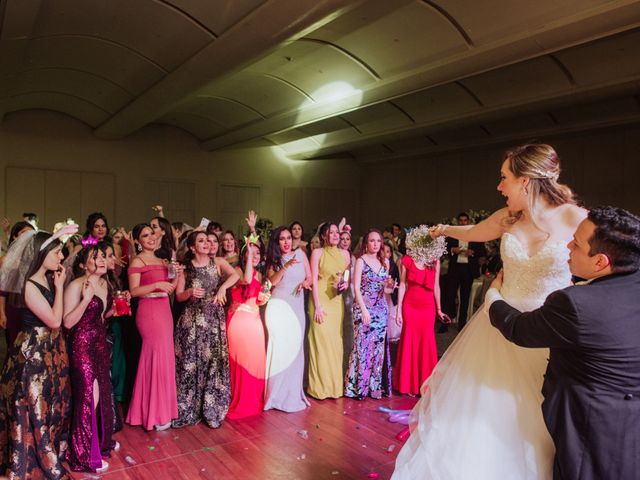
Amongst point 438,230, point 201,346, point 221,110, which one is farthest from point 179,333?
point 221,110

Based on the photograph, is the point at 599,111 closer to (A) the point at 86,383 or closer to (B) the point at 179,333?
(B) the point at 179,333

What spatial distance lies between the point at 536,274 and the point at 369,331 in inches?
120

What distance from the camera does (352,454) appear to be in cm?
384

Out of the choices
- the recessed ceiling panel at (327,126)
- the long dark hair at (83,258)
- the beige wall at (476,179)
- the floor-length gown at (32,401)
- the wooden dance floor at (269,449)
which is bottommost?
the wooden dance floor at (269,449)

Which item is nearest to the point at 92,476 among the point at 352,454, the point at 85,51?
the point at 352,454

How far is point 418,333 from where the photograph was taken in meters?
5.36

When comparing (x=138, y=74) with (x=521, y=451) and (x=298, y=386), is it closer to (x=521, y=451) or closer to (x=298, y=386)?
(x=298, y=386)

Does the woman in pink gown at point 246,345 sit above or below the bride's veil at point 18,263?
below

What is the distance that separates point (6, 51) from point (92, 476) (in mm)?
6928

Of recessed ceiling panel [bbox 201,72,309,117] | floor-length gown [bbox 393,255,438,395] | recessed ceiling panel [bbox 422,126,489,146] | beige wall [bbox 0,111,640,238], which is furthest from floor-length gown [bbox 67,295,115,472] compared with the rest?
beige wall [bbox 0,111,640,238]

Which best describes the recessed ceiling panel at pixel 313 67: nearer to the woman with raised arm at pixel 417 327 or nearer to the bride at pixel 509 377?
the woman with raised arm at pixel 417 327

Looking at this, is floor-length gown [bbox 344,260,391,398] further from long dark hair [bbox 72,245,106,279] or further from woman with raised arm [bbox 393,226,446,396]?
long dark hair [bbox 72,245,106,279]

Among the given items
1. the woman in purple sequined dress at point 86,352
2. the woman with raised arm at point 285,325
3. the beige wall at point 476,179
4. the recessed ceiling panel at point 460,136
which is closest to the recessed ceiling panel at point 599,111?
the beige wall at point 476,179

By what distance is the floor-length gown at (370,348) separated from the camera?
5.17 m
